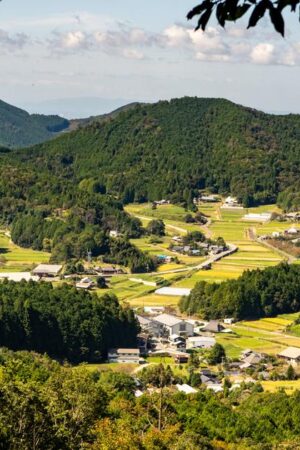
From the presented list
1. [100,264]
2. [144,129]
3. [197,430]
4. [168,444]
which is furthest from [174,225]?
[168,444]

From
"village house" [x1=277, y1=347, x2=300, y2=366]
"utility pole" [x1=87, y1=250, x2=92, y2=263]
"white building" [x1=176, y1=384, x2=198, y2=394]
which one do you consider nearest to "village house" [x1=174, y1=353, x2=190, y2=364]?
"village house" [x1=277, y1=347, x2=300, y2=366]

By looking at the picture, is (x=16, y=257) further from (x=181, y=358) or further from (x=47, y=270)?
(x=181, y=358)

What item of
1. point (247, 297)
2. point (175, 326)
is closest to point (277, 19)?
point (175, 326)

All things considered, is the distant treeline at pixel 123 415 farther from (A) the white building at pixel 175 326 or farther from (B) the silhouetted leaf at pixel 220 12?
(B) the silhouetted leaf at pixel 220 12

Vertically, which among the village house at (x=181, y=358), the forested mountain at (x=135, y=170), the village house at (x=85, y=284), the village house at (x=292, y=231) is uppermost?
the forested mountain at (x=135, y=170)

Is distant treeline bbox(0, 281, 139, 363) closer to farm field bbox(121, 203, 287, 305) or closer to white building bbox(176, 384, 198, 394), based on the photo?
farm field bbox(121, 203, 287, 305)

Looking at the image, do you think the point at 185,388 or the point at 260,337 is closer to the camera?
the point at 185,388

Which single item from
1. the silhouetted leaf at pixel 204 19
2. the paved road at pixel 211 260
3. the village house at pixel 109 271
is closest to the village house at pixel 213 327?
the paved road at pixel 211 260
